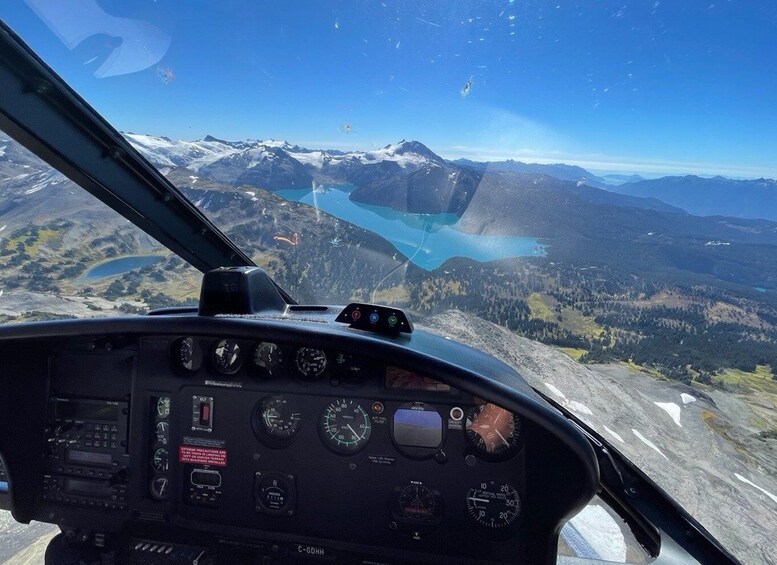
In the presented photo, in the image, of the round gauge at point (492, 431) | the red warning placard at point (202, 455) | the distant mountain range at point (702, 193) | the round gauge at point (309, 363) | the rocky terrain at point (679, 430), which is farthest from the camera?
the distant mountain range at point (702, 193)

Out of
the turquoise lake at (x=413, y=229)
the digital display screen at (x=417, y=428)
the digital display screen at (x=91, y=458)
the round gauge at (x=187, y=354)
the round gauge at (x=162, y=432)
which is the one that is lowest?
the digital display screen at (x=91, y=458)

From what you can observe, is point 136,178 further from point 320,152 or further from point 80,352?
point 320,152

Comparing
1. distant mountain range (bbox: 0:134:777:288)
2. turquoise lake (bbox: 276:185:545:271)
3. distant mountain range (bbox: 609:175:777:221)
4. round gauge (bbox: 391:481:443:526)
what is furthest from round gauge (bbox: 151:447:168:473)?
distant mountain range (bbox: 609:175:777:221)

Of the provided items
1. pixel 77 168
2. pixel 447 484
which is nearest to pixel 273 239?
pixel 77 168

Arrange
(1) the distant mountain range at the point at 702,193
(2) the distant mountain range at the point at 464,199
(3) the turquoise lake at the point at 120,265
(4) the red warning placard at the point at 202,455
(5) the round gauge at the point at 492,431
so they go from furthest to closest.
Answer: (1) the distant mountain range at the point at 702,193, (3) the turquoise lake at the point at 120,265, (2) the distant mountain range at the point at 464,199, (4) the red warning placard at the point at 202,455, (5) the round gauge at the point at 492,431

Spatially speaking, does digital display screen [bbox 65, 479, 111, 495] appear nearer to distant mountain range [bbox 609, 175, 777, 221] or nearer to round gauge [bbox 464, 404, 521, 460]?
round gauge [bbox 464, 404, 521, 460]

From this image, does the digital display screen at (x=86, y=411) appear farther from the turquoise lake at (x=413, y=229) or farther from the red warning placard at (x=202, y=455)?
the turquoise lake at (x=413, y=229)

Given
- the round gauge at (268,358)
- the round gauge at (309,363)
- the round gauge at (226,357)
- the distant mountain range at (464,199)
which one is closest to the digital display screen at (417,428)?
the round gauge at (309,363)
